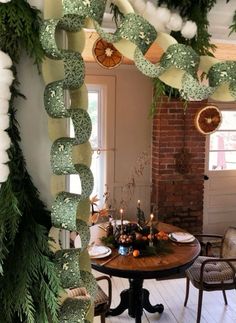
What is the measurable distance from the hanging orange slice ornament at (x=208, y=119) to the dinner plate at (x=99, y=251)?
2.22 m

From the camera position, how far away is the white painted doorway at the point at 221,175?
4.85m

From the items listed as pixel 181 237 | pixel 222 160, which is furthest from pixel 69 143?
pixel 222 160

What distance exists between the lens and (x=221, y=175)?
4922mm

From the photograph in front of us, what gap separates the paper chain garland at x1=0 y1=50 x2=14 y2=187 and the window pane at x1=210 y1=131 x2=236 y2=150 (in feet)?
14.4

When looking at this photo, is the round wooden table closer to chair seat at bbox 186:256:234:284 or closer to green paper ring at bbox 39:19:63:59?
chair seat at bbox 186:256:234:284

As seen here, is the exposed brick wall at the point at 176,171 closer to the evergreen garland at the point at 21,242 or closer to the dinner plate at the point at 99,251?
the dinner plate at the point at 99,251

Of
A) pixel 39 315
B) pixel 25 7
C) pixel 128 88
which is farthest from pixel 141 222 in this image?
pixel 25 7

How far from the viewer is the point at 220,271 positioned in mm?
2854

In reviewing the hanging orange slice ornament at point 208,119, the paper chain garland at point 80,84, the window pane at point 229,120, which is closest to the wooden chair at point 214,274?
the hanging orange slice ornament at point 208,119

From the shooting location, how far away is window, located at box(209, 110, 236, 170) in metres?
4.84

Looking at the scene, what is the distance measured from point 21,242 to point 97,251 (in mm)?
1864

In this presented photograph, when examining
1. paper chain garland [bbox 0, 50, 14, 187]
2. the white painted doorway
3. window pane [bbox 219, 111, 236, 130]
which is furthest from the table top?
window pane [bbox 219, 111, 236, 130]

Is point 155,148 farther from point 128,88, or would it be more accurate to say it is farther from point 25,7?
point 25,7

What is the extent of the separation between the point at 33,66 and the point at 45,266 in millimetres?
457
